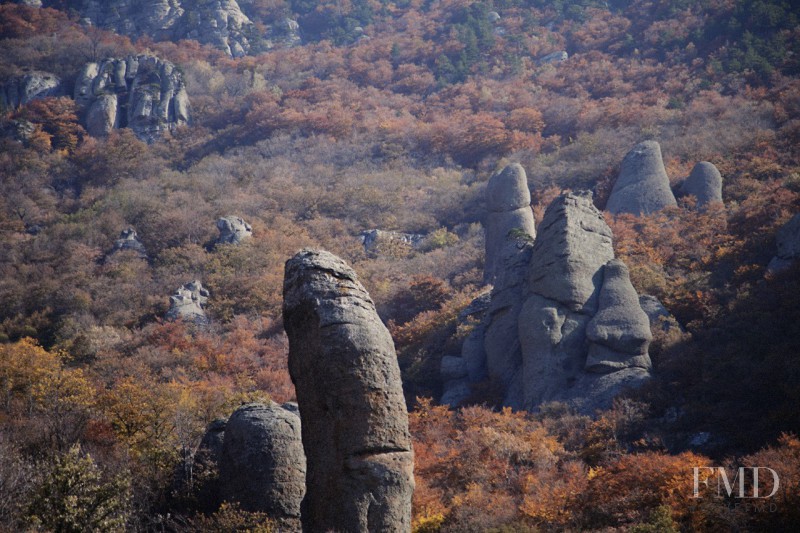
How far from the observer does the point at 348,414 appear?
995 centimetres

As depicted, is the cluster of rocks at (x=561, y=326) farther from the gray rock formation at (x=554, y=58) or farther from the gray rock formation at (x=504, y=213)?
the gray rock formation at (x=554, y=58)

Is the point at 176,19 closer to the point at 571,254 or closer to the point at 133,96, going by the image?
the point at 133,96

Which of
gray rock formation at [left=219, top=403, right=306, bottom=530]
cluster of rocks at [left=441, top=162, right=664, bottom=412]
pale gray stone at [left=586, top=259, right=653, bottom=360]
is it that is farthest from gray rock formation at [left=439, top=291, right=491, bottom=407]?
gray rock formation at [left=219, top=403, right=306, bottom=530]

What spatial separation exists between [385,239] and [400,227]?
2344 mm

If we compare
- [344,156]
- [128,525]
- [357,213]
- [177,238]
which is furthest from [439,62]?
[128,525]

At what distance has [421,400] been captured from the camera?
68.6 feet

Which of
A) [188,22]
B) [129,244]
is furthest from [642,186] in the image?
[188,22]

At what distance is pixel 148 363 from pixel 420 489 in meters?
14.3

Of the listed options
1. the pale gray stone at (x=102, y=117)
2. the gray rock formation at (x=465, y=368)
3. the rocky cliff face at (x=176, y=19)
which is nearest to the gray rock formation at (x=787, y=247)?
the gray rock formation at (x=465, y=368)

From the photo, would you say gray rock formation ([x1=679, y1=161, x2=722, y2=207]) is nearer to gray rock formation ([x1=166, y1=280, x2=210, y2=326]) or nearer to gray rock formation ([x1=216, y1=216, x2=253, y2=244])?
gray rock formation ([x1=166, y1=280, x2=210, y2=326])

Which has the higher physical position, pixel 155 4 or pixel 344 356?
pixel 155 4

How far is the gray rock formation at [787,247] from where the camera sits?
20.2 metres

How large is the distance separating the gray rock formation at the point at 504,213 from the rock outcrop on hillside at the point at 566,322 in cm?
549

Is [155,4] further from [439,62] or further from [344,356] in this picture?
[344,356]
